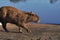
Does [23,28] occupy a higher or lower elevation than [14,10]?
lower

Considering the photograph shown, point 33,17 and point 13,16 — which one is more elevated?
point 13,16

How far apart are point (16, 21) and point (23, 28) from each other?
0.54m

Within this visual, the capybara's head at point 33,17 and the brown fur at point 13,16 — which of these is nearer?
the brown fur at point 13,16

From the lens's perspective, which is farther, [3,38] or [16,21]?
[16,21]

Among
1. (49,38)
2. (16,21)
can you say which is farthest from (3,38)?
(16,21)

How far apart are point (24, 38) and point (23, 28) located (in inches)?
111

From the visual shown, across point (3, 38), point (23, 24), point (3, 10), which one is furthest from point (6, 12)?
point (3, 38)

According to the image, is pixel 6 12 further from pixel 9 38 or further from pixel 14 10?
pixel 9 38

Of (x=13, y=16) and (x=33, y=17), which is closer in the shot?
(x=13, y=16)

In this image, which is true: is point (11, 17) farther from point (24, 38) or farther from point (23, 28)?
point (24, 38)

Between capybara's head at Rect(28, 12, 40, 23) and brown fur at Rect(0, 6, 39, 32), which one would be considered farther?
capybara's head at Rect(28, 12, 40, 23)

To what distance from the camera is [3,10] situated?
45.3 feet

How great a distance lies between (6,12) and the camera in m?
13.8

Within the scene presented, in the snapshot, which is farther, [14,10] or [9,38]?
[14,10]
